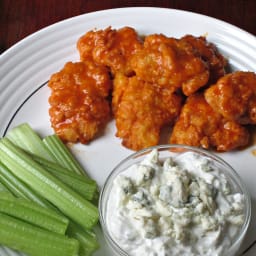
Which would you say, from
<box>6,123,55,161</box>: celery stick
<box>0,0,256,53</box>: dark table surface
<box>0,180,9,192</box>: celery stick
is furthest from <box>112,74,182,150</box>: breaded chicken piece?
<box>0,0,256,53</box>: dark table surface

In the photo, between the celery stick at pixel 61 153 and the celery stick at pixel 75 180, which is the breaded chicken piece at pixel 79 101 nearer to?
the celery stick at pixel 61 153

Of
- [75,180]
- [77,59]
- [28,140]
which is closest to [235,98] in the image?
[75,180]

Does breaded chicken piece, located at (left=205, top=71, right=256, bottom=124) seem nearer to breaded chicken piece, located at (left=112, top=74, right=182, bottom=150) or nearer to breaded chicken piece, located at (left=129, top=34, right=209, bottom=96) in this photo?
breaded chicken piece, located at (left=129, top=34, right=209, bottom=96)

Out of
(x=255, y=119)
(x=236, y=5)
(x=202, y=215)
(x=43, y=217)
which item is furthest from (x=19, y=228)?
(x=236, y=5)

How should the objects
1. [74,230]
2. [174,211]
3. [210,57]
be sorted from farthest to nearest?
[210,57] < [74,230] < [174,211]

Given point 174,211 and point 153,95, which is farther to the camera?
point 153,95

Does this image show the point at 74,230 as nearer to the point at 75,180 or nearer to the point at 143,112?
the point at 75,180

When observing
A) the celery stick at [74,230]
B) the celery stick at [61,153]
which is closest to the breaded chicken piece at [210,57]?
the celery stick at [61,153]
